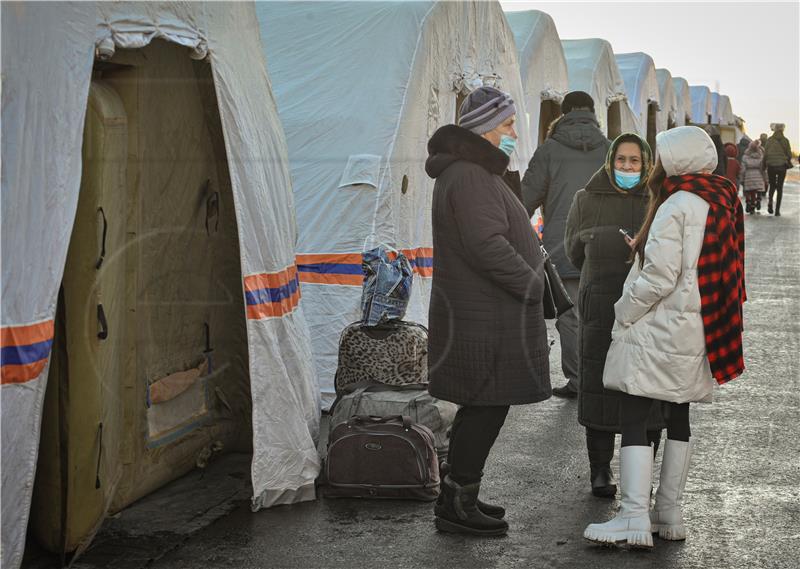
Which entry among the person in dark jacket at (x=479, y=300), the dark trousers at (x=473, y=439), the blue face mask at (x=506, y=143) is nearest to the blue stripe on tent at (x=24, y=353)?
the person in dark jacket at (x=479, y=300)

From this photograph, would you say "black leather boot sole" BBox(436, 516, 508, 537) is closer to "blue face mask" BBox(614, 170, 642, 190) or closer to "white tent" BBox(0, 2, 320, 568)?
"white tent" BBox(0, 2, 320, 568)

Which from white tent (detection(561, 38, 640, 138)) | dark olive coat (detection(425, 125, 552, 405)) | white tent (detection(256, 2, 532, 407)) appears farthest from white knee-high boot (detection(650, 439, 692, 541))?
white tent (detection(561, 38, 640, 138))

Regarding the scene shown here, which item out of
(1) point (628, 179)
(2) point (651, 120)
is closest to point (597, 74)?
(2) point (651, 120)

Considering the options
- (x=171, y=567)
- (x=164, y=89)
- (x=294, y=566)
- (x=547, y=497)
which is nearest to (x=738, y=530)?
(x=547, y=497)

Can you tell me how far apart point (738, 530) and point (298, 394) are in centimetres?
226

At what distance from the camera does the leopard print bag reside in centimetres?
681

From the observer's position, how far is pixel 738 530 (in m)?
Answer: 5.32

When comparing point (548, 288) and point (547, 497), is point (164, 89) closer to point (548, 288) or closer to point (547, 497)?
point (548, 288)

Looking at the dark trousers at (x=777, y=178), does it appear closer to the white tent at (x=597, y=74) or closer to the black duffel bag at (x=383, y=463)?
the white tent at (x=597, y=74)

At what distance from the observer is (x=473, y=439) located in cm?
521

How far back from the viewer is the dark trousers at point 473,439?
205 inches

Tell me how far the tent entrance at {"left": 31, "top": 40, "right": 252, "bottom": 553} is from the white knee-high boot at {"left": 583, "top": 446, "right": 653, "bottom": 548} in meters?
2.19

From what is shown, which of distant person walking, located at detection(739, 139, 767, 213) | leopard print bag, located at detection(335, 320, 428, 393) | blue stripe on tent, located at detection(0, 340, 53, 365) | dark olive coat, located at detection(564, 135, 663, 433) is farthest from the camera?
distant person walking, located at detection(739, 139, 767, 213)

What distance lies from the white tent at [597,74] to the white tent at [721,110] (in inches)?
893
